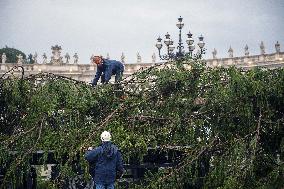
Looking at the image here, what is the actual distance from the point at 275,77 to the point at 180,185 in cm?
204

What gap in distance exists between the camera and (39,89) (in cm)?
682

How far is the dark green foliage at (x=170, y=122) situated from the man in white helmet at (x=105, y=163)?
1.37ft

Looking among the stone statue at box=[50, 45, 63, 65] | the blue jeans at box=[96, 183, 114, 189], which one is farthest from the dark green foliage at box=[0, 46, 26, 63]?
the blue jeans at box=[96, 183, 114, 189]

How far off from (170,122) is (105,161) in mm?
1354

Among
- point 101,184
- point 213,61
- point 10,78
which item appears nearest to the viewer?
point 101,184

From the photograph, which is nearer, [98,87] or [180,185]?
[180,185]

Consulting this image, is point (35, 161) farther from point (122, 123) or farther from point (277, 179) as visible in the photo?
point (277, 179)

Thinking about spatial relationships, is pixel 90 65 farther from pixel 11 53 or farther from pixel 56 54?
pixel 11 53

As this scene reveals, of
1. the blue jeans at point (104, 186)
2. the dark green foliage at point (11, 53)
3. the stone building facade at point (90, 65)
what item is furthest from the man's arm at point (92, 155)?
the dark green foliage at point (11, 53)

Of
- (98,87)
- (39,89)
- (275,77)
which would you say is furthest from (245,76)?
(39,89)

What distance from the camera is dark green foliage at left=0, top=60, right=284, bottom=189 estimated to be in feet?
19.8

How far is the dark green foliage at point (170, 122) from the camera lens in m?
6.02

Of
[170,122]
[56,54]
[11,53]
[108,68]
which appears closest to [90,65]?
[56,54]

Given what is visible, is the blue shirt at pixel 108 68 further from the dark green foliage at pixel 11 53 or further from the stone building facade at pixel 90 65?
the dark green foliage at pixel 11 53
